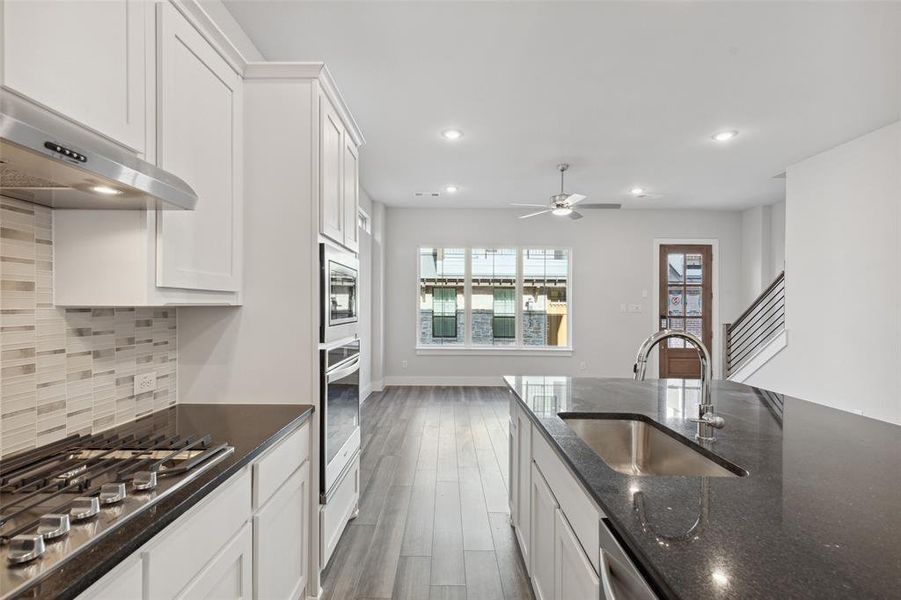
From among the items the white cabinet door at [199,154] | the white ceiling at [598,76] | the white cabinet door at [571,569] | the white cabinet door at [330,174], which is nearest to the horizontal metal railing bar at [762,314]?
the white ceiling at [598,76]

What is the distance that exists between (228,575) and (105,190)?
112cm

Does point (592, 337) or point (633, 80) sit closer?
point (633, 80)

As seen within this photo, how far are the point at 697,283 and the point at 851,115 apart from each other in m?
3.79

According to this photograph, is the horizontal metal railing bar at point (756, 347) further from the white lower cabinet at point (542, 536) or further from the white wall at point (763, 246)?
the white lower cabinet at point (542, 536)

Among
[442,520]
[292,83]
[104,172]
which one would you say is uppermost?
[292,83]

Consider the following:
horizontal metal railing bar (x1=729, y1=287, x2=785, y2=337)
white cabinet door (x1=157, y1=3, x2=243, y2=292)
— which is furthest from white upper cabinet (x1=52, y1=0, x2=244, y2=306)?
horizontal metal railing bar (x1=729, y1=287, x2=785, y2=337)

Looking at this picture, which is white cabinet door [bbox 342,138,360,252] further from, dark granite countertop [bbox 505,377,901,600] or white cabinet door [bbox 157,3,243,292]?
dark granite countertop [bbox 505,377,901,600]

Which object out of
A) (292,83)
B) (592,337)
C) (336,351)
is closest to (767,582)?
(336,351)

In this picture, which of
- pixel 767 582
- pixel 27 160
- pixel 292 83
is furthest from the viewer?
pixel 292 83

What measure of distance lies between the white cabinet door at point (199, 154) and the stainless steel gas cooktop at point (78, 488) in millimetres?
515

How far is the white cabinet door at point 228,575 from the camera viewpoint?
1076 mm

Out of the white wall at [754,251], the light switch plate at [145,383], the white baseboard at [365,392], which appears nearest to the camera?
the light switch plate at [145,383]

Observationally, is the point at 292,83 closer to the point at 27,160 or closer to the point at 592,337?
the point at 27,160

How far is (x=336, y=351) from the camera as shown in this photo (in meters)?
2.04
